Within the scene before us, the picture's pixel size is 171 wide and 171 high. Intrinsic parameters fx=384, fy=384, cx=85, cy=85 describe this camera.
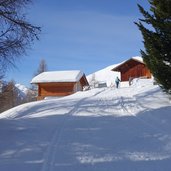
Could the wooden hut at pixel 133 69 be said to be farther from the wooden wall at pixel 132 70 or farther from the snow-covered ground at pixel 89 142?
the snow-covered ground at pixel 89 142

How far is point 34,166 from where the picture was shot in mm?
9039

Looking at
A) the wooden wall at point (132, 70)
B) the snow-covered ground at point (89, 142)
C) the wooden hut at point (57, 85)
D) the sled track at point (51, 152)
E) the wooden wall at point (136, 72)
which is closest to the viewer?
the sled track at point (51, 152)

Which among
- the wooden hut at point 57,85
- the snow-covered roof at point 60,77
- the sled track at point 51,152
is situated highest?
the snow-covered roof at point 60,77

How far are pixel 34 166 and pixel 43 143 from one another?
249 cm

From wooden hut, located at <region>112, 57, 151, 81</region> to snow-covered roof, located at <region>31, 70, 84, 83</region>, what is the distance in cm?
704

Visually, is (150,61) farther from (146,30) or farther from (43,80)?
(43,80)

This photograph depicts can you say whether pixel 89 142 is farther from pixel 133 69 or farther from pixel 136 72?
pixel 133 69

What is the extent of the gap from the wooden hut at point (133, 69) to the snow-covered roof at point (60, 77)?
704 centimetres

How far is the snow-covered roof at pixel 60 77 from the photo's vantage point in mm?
61031

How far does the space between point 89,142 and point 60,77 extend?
51.0m

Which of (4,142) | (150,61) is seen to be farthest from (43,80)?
(4,142)

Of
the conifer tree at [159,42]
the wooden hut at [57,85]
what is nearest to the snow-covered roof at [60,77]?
the wooden hut at [57,85]

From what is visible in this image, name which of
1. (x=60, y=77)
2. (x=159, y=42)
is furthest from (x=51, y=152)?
(x=60, y=77)

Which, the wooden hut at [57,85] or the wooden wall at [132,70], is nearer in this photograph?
the wooden hut at [57,85]
